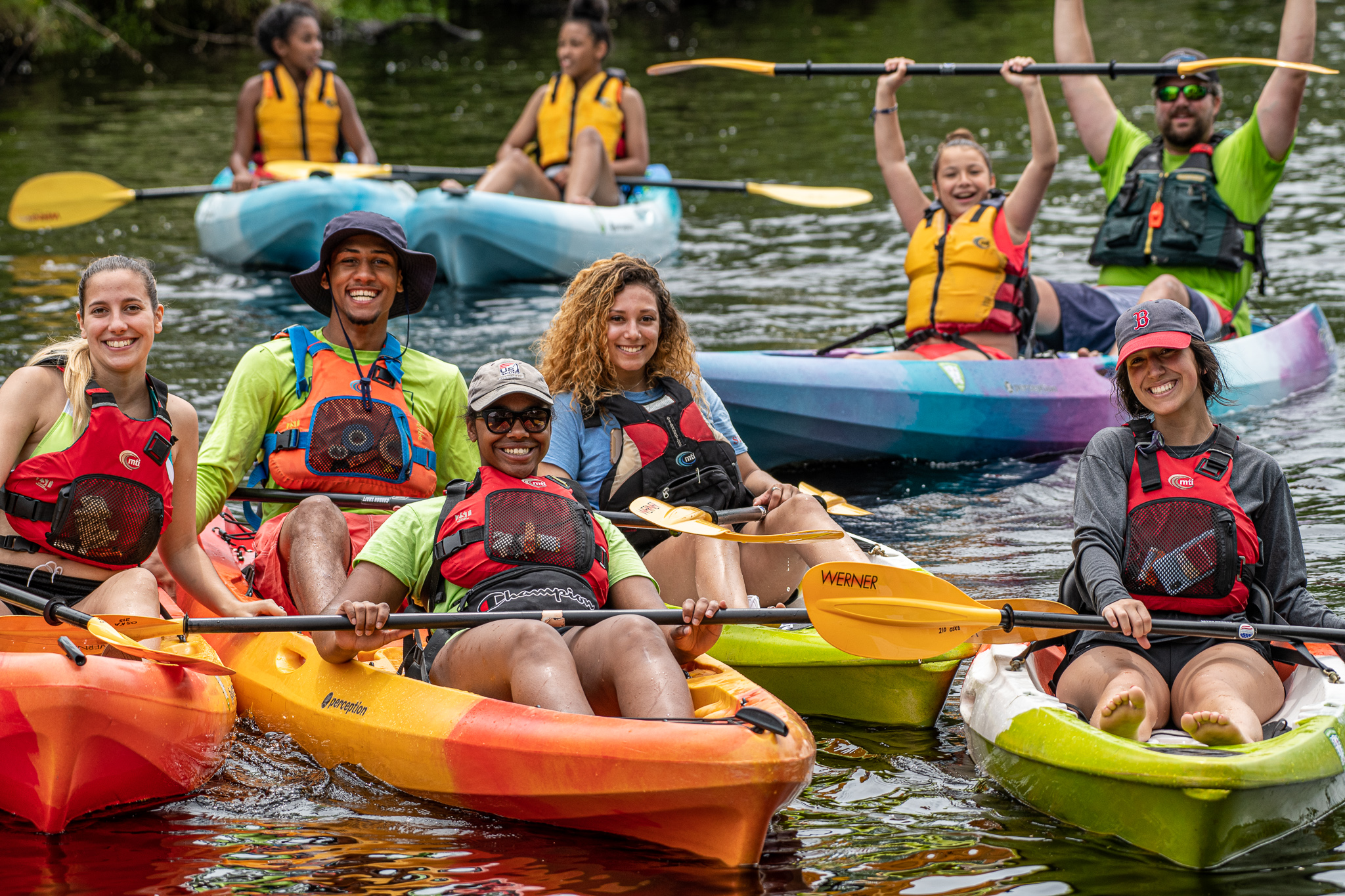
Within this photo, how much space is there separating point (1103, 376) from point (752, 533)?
8.59ft

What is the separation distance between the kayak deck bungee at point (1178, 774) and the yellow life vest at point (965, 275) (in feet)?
9.09

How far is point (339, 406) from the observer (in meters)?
4.08

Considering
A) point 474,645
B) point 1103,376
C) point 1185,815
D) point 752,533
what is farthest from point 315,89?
point 1185,815

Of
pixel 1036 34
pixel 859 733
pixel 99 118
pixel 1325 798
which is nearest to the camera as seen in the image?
pixel 1325 798

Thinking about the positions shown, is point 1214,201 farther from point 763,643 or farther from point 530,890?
point 530,890

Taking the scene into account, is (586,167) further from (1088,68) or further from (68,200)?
(1088,68)

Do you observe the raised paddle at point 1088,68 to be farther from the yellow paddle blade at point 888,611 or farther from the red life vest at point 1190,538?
the yellow paddle blade at point 888,611

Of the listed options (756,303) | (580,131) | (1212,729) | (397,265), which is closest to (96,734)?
(397,265)

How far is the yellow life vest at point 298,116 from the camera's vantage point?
935cm

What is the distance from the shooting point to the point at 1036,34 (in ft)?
59.6

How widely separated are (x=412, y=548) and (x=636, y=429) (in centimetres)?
91

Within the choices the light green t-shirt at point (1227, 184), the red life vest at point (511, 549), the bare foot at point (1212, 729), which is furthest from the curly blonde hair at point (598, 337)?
the light green t-shirt at point (1227, 184)

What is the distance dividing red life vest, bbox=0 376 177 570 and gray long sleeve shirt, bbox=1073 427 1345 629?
2.10 meters

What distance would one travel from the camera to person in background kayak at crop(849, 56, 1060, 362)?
19.4 feet
